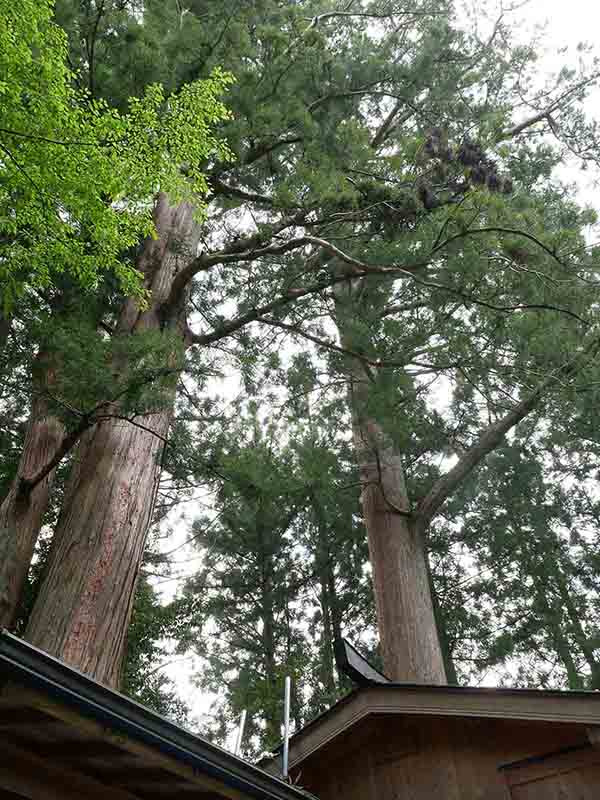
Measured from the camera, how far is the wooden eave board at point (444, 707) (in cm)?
342

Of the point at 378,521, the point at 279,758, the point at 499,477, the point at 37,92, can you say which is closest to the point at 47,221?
the point at 37,92

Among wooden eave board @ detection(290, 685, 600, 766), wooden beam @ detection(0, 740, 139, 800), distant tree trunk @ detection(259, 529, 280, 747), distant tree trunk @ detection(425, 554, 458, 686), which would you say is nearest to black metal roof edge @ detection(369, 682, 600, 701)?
wooden eave board @ detection(290, 685, 600, 766)

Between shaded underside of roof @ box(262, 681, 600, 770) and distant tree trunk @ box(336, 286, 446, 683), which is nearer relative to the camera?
shaded underside of roof @ box(262, 681, 600, 770)

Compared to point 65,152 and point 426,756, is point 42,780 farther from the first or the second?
point 65,152

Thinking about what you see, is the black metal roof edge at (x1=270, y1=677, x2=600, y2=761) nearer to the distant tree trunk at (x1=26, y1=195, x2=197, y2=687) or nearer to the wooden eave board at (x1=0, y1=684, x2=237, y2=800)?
the distant tree trunk at (x1=26, y1=195, x2=197, y2=687)

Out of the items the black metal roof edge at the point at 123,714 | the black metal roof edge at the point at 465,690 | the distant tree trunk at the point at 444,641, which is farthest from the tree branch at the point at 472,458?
the black metal roof edge at the point at 123,714

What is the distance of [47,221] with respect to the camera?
3730 millimetres

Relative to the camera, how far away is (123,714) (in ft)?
6.31

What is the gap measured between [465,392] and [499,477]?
3885mm

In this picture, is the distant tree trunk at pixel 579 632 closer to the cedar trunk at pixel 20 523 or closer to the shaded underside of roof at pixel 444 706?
the shaded underside of roof at pixel 444 706

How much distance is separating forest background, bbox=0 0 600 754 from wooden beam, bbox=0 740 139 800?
3.88ft

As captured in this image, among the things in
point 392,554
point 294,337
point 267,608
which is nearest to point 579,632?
point 392,554

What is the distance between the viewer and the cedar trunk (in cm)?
459

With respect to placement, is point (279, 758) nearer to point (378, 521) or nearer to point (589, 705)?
point (589, 705)
